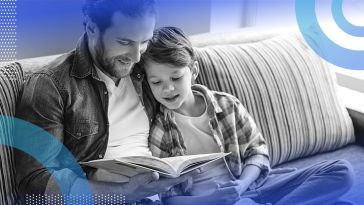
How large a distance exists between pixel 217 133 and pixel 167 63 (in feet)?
0.73

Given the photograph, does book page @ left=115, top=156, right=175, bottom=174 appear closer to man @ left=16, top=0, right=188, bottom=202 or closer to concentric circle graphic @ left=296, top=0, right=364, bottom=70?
man @ left=16, top=0, right=188, bottom=202

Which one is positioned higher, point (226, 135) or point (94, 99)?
point (94, 99)

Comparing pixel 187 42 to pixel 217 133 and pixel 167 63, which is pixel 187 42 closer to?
pixel 167 63

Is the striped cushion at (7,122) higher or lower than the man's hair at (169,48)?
lower

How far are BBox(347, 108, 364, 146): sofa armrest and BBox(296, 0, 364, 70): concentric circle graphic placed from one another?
0.57 ft

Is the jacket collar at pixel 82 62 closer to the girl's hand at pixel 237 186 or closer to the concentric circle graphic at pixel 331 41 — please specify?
the girl's hand at pixel 237 186

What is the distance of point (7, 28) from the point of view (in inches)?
51.1

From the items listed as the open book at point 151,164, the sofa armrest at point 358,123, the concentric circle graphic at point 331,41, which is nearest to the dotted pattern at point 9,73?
the open book at point 151,164

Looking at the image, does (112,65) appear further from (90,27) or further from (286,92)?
(286,92)

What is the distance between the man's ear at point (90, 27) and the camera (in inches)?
50.5

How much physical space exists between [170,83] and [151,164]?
20 centimetres

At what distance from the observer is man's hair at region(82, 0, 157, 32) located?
1.27m

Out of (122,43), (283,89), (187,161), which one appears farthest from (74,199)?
(283,89)
